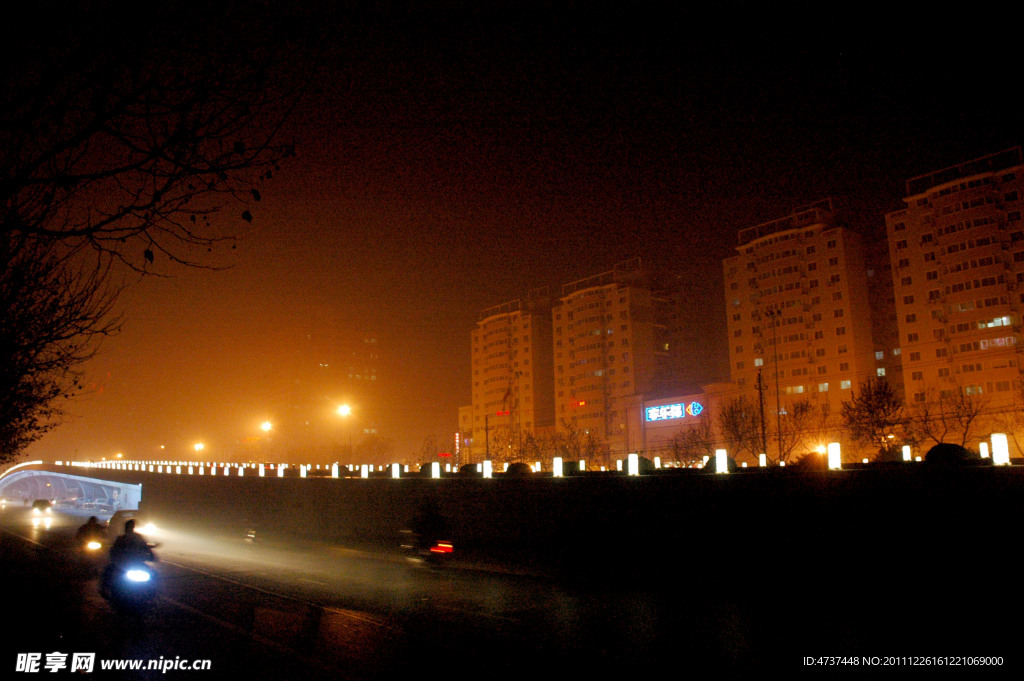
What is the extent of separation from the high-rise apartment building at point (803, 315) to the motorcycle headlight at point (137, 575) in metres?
75.8

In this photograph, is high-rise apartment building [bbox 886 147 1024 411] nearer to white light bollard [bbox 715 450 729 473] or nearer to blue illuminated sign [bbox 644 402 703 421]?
blue illuminated sign [bbox 644 402 703 421]

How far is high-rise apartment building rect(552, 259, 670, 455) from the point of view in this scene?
357 feet

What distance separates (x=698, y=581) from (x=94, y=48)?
15.1 metres

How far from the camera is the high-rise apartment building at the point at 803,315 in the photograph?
81.6 meters

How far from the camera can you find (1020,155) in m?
72.8

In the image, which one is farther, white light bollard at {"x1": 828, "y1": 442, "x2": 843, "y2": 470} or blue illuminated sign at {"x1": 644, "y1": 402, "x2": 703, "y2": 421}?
blue illuminated sign at {"x1": 644, "y1": 402, "x2": 703, "y2": 421}

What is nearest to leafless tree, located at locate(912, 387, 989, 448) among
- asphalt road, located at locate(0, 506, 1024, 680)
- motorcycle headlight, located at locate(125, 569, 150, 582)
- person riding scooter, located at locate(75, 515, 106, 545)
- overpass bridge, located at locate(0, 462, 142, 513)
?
asphalt road, located at locate(0, 506, 1024, 680)

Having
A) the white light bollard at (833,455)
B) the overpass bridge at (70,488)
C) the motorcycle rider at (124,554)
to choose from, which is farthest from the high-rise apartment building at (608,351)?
the motorcycle rider at (124,554)

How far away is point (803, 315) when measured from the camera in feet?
280

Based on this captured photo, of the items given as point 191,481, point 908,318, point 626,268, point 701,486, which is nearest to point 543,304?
point 626,268

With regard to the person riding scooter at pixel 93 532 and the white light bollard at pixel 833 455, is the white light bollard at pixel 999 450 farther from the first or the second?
the person riding scooter at pixel 93 532

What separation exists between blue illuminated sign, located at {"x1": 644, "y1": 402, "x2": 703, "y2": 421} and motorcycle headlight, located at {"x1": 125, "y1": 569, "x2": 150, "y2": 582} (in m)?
82.8

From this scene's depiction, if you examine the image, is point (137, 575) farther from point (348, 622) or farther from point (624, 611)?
point (624, 611)

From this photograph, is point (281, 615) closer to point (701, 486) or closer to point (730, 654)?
point (730, 654)
